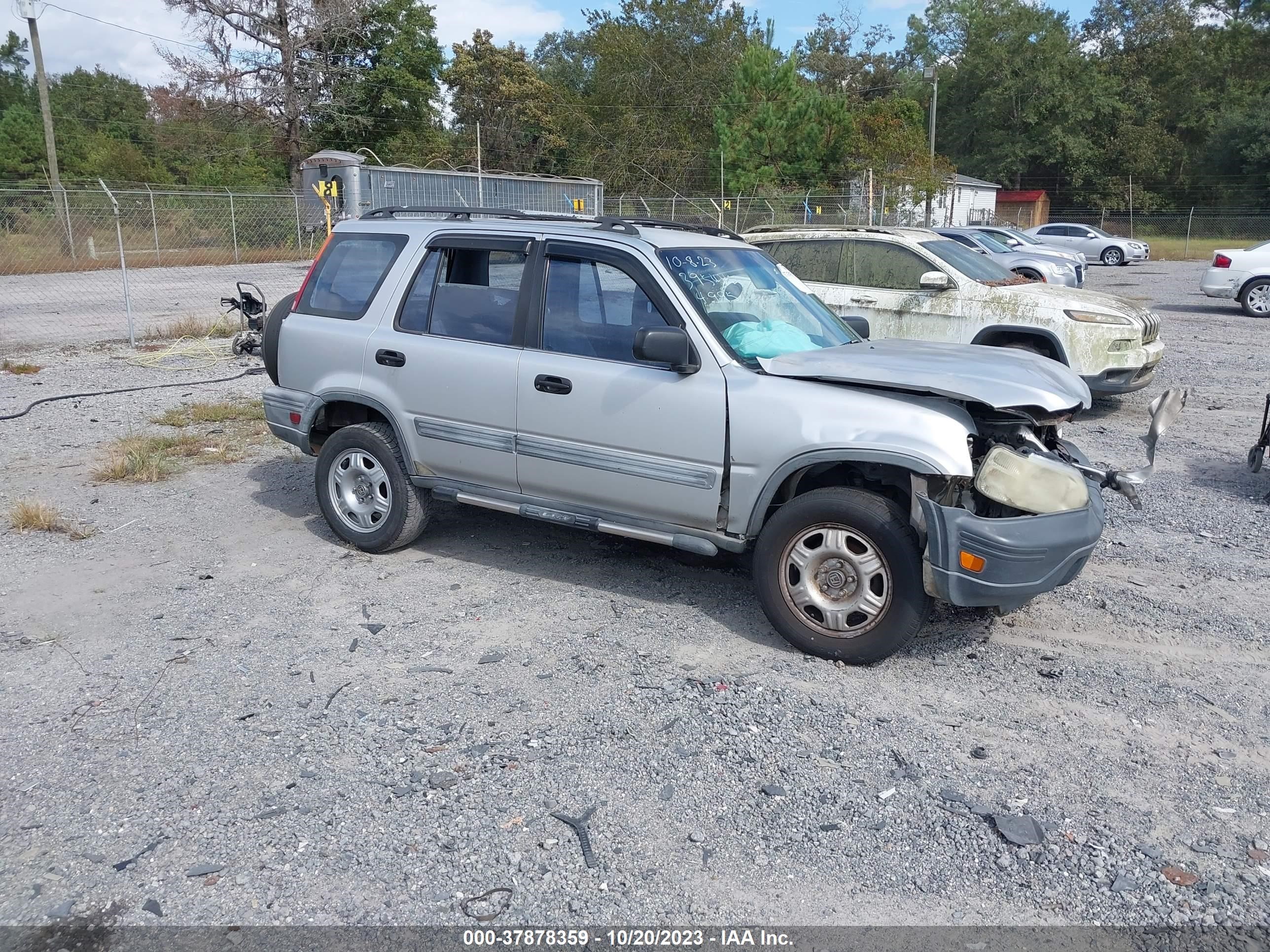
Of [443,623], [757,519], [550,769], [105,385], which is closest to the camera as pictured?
[550,769]

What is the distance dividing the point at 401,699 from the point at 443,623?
84 cm

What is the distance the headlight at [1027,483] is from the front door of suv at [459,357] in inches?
95.1

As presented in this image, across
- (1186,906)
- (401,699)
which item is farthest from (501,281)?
(1186,906)

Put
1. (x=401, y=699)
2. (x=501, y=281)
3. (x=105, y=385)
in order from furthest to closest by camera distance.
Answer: (x=105, y=385) < (x=501, y=281) < (x=401, y=699)

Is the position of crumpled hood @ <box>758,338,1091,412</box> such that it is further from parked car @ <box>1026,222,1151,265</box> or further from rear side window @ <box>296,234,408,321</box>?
parked car @ <box>1026,222,1151,265</box>

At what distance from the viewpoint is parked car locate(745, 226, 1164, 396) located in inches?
371

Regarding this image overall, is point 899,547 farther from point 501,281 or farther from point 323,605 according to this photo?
point 323,605

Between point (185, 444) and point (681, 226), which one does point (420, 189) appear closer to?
point (185, 444)

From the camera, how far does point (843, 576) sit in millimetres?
4594

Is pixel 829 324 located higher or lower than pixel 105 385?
higher

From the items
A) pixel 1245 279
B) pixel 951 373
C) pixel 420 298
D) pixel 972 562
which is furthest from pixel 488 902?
pixel 1245 279

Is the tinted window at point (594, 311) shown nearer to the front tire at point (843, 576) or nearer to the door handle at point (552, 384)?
the door handle at point (552, 384)

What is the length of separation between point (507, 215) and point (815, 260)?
16.7 feet

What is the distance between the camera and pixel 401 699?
14.4 feet
